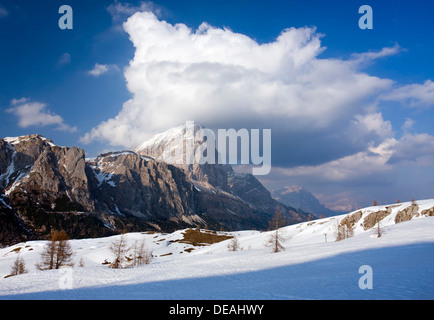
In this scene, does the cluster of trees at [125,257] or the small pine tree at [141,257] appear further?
the small pine tree at [141,257]

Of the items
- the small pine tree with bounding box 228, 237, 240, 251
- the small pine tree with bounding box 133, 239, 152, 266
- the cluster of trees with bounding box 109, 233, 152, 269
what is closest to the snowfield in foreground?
the cluster of trees with bounding box 109, 233, 152, 269

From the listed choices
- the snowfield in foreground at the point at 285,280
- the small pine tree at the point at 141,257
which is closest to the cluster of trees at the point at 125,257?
the small pine tree at the point at 141,257

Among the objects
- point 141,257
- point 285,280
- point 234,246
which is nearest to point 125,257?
point 141,257

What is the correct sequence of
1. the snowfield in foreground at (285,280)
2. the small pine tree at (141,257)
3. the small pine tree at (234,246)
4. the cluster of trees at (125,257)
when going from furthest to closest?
the small pine tree at (234,246) < the small pine tree at (141,257) < the cluster of trees at (125,257) < the snowfield in foreground at (285,280)

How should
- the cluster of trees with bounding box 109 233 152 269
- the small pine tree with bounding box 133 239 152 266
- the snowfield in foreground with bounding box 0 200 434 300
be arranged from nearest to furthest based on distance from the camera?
the snowfield in foreground with bounding box 0 200 434 300 → the cluster of trees with bounding box 109 233 152 269 → the small pine tree with bounding box 133 239 152 266

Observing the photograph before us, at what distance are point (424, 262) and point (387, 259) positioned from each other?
4.23 m

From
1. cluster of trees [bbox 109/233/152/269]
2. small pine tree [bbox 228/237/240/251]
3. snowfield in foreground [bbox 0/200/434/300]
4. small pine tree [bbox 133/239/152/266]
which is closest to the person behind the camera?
snowfield in foreground [bbox 0/200/434/300]

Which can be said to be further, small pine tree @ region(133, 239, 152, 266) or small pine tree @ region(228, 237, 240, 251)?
small pine tree @ region(228, 237, 240, 251)

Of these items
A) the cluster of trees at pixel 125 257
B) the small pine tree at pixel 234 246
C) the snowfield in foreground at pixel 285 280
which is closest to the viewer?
the snowfield in foreground at pixel 285 280

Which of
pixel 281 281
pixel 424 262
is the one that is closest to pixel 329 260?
pixel 424 262

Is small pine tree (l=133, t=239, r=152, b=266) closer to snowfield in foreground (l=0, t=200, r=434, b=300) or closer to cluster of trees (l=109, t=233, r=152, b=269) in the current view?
cluster of trees (l=109, t=233, r=152, b=269)

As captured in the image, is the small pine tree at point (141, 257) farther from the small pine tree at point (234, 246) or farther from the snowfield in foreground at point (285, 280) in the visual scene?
the snowfield in foreground at point (285, 280)
